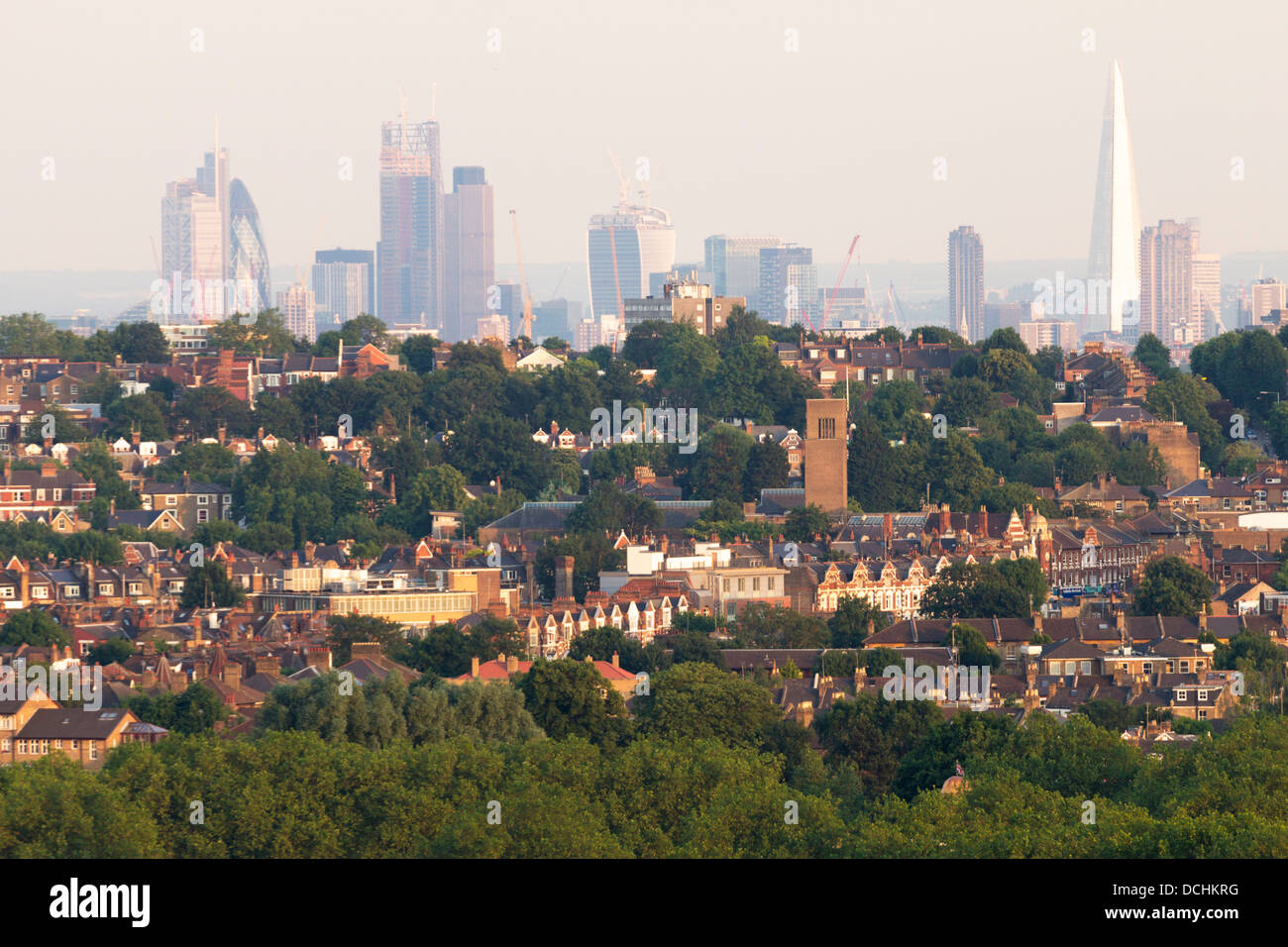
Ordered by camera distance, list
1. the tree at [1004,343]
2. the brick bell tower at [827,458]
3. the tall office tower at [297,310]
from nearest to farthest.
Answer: the brick bell tower at [827,458]
the tree at [1004,343]
the tall office tower at [297,310]

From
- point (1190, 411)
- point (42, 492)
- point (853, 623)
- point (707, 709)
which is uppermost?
point (1190, 411)

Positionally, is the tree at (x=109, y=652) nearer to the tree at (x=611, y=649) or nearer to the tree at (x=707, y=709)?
the tree at (x=611, y=649)

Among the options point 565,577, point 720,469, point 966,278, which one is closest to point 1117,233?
point 966,278

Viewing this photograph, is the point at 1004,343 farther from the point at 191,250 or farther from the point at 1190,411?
the point at 191,250

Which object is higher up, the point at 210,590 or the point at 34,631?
the point at 210,590

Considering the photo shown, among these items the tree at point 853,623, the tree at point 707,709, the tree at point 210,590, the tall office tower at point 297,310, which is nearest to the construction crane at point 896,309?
the tall office tower at point 297,310

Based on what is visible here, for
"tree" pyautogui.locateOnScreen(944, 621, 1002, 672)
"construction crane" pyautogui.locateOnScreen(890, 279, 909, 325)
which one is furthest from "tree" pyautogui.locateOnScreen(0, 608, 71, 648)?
"construction crane" pyautogui.locateOnScreen(890, 279, 909, 325)

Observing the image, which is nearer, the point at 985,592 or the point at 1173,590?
the point at 985,592
